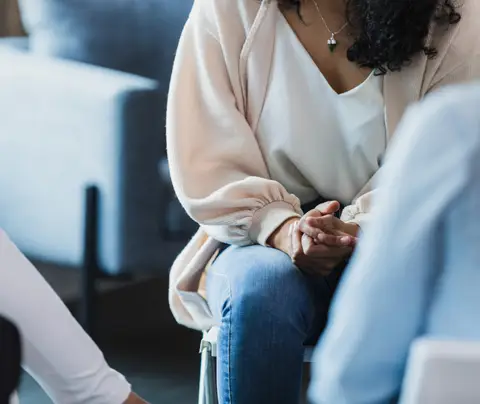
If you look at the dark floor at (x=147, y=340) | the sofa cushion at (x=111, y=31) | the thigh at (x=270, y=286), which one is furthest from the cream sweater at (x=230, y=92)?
the dark floor at (x=147, y=340)

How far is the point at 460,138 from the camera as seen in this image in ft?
1.98

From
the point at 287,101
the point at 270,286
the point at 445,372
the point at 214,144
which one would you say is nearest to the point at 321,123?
the point at 287,101

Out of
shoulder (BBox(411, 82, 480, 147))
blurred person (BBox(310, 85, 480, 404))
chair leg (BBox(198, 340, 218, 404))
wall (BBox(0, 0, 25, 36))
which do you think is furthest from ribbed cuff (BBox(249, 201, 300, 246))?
wall (BBox(0, 0, 25, 36))

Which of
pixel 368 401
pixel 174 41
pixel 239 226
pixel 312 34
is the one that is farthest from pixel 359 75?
pixel 368 401

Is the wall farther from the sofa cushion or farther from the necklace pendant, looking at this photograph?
the necklace pendant

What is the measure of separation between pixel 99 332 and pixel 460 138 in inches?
58.0

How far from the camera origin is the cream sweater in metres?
1.32

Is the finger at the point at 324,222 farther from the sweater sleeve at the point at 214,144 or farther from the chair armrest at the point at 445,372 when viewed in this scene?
the chair armrest at the point at 445,372

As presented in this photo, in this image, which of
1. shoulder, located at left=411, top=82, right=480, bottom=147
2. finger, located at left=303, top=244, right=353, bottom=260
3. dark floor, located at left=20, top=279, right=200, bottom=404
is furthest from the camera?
dark floor, located at left=20, top=279, right=200, bottom=404

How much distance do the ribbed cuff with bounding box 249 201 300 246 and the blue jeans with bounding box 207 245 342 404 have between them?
99 mm

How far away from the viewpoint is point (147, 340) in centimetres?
195

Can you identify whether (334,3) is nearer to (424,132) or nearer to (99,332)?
(424,132)

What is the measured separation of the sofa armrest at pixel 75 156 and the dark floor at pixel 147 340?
8cm

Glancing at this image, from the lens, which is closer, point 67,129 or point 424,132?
point 424,132
